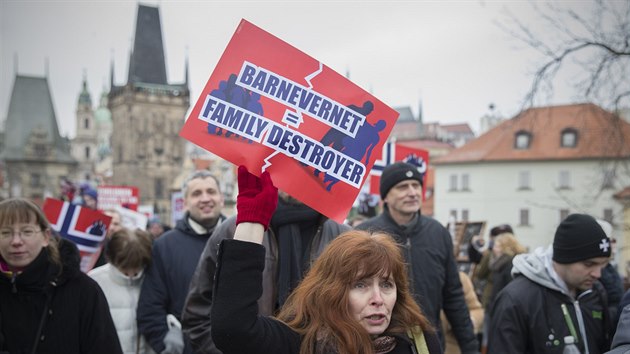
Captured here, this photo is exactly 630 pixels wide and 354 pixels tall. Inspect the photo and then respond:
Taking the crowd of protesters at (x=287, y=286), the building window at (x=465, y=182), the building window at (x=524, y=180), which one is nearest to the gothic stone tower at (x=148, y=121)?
the building window at (x=465, y=182)

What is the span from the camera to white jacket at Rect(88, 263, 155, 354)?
5352 millimetres

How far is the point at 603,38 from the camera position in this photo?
371 inches

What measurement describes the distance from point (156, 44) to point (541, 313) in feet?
375

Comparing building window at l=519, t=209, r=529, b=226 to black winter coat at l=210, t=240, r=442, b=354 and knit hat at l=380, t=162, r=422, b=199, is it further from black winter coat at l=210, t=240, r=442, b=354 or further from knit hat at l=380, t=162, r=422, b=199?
black winter coat at l=210, t=240, r=442, b=354

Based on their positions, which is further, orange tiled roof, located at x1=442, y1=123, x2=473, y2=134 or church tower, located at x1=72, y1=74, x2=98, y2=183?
church tower, located at x1=72, y1=74, x2=98, y2=183

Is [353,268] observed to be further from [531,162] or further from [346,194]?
[531,162]

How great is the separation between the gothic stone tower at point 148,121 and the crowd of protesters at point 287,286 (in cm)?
10468

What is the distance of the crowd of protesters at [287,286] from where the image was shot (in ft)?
7.95

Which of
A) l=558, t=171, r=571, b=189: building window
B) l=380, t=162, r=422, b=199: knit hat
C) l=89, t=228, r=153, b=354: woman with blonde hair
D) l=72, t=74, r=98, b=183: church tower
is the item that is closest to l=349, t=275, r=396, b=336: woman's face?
l=380, t=162, r=422, b=199: knit hat


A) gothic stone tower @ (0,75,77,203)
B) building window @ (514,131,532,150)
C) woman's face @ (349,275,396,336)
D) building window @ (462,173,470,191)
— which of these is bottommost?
woman's face @ (349,275,396,336)

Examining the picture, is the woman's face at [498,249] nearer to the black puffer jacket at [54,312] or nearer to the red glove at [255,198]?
the black puffer jacket at [54,312]

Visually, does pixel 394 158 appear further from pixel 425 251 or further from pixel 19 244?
pixel 19 244

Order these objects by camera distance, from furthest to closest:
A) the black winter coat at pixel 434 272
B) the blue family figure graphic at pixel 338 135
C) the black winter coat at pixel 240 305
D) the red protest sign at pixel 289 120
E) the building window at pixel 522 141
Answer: the building window at pixel 522 141 → the black winter coat at pixel 434 272 → the blue family figure graphic at pixel 338 135 → the red protest sign at pixel 289 120 → the black winter coat at pixel 240 305

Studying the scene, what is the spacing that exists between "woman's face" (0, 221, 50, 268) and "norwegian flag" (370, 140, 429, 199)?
509cm
